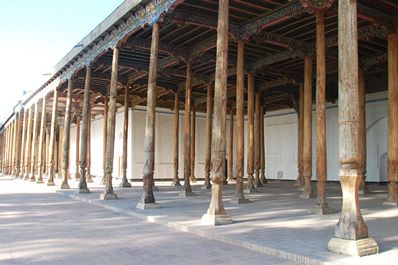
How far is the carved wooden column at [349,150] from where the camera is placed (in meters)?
5.39

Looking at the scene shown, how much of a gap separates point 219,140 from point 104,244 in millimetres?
3128

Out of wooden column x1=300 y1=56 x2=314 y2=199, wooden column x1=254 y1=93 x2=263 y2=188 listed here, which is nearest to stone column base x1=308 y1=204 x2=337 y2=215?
wooden column x1=300 y1=56 x2=314 y2=199

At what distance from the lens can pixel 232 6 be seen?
38.8 ft

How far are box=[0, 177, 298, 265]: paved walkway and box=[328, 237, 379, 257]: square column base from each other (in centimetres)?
74

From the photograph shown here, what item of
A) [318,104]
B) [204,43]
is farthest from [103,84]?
[318,104]

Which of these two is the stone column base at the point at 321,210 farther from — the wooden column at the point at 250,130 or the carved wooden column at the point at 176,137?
the carved wooden column at the point at 176,137

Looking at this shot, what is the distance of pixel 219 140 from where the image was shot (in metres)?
8.27

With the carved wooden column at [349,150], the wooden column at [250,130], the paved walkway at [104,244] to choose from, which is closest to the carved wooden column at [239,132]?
the wooden column at [250,130]

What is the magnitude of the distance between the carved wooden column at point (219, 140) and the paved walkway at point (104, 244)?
0.92 meters

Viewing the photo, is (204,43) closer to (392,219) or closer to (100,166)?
(392,219)

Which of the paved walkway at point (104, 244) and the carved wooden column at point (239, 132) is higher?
the carved wooden column at point (239, 132)

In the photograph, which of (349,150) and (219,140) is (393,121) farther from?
(349,150)

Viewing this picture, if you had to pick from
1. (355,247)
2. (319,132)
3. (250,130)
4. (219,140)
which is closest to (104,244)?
(219,140)

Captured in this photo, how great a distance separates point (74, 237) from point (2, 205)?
660 centimetres
